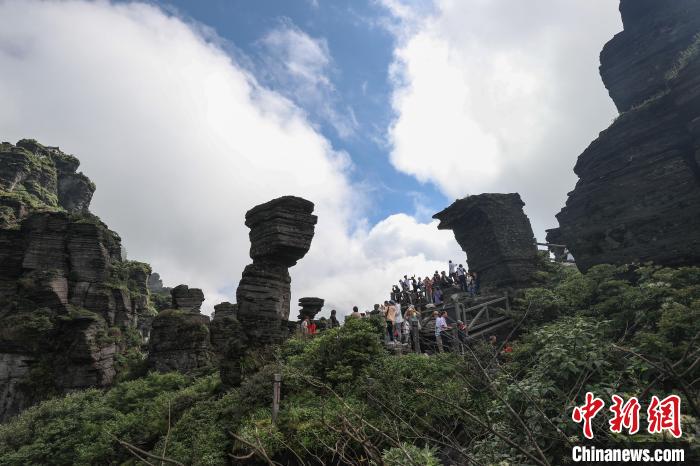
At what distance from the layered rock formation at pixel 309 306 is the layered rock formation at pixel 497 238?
9798mm

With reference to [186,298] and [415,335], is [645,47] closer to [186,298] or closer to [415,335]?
[415,335]

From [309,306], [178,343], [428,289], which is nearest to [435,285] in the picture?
[428,289]

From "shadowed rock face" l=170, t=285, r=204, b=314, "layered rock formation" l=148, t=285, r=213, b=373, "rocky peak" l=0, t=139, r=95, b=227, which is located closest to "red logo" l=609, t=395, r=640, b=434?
"layered rock formation" l=148, t=285, r=213, b=373

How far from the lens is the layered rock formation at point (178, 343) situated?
19.5m

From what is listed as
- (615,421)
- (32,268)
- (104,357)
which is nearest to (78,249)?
(32,268)

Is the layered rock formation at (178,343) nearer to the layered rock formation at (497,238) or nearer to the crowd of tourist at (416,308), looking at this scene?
the crowd of tourist at (416,308)

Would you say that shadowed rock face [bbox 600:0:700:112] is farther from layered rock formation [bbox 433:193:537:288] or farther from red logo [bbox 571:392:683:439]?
red logo [bbox 571:392:683:439]

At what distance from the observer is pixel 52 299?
24797mm

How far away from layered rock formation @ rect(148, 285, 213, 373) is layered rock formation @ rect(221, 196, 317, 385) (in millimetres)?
9592

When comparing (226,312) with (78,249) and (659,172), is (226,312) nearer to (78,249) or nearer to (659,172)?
(78,249)

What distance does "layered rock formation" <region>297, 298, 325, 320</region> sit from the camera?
932 inches

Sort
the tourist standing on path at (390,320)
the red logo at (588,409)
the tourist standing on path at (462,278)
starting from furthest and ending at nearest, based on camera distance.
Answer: the tourist standing on path at (462,278), the tourist standing on path at (390,320), the red logo at (588,409)

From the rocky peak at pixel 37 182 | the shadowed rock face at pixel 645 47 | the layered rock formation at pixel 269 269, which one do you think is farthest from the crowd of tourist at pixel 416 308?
the rocky peak at pixel 37 182

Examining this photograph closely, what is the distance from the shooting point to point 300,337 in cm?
1410
